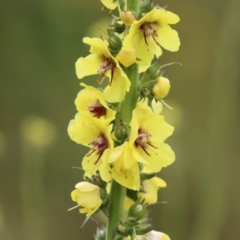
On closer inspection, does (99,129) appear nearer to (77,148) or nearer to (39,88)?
(77,148)

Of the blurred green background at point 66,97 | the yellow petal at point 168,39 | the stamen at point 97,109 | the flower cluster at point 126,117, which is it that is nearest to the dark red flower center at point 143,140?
the flower cluster at point 126,117

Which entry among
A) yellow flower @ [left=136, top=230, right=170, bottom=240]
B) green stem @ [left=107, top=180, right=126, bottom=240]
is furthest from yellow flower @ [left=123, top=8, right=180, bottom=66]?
yellow flower @ [left=136, top=230, right=170, bottom=240]

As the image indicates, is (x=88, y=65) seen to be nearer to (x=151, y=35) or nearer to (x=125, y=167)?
(x=151, y=35)

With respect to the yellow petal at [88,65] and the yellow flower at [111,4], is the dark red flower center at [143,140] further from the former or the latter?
the yellow flower at [111,4]

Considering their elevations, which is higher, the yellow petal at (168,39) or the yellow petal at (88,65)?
the yellow petal at (168,39)

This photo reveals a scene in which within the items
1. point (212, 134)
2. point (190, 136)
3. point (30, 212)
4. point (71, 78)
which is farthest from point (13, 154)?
point (212, 134)

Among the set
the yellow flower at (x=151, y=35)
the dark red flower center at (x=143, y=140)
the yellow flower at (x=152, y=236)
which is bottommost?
the yellow flower at (x=152, y=236)
